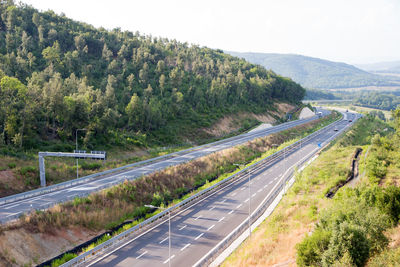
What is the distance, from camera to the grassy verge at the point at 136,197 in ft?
130

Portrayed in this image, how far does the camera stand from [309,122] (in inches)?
5768

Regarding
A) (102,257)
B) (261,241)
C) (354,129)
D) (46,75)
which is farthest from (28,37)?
(354,129)

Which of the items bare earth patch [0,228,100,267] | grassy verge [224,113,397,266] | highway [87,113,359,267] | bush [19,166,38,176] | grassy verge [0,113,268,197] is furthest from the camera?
bush [19,166,38,176]

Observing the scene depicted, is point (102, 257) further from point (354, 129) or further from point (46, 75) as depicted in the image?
point (354, 129)

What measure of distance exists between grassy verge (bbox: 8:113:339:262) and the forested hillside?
23800 mm

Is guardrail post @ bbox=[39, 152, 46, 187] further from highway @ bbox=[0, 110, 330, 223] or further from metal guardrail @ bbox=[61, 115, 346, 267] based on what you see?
metal guardrail @ bbox=[61, 115, 346, 267]

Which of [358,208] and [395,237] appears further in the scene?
[358,208]

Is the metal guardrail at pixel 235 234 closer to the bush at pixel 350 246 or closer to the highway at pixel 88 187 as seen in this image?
the bush at pixel 350 246

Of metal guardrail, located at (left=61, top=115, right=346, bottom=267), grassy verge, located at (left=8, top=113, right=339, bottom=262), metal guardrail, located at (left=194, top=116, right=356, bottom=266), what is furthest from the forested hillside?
metal guardrail, located at (left=194, top=116, right=356, bottom=266)

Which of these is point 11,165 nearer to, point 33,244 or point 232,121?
point 33,244

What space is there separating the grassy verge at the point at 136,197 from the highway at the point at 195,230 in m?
3.52

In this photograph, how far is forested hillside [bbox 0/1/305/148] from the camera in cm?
6931

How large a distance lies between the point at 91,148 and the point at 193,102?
56.6m

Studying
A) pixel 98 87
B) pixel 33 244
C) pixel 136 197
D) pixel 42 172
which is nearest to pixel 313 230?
pixel 136 197
